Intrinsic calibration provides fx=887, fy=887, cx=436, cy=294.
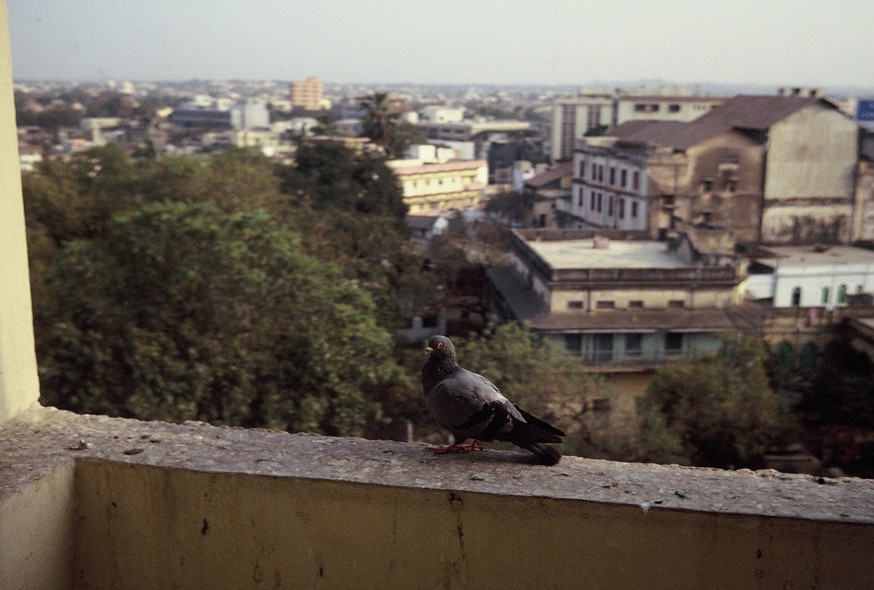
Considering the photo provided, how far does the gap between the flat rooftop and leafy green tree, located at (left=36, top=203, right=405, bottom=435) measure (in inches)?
314

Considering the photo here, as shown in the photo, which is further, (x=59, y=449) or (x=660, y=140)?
(x=660, y=140)

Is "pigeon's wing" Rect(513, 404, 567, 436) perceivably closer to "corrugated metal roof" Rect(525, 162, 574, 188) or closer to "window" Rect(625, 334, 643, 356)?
"window" Rect(625, 334, 643, 356)

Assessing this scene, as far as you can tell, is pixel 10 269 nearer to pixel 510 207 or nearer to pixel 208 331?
pixel 208 331

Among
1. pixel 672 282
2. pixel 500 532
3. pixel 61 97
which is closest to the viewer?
pixel 500 532

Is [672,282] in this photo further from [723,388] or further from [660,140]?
[660,140]

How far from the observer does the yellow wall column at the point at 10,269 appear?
3.36 metres

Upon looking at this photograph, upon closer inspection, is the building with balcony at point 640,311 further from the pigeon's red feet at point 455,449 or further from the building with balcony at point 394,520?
the building with balcony at point 394,520

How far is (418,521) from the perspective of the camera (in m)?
2.93

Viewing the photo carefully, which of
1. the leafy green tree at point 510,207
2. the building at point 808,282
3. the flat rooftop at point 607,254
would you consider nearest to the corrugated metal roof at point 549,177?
the leafy green tree at point 510,207

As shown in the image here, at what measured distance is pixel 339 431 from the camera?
11688mm

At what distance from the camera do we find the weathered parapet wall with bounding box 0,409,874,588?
273 centimetres

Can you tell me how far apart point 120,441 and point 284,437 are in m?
0.62

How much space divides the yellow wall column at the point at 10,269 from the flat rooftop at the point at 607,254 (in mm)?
16422

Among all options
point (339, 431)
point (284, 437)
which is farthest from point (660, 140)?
point (284, 437)
